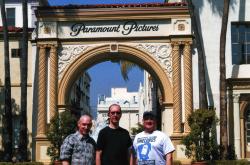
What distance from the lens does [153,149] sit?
29.3ft

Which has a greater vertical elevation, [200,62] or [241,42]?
[241,42]

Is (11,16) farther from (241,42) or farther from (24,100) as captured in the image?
(241,42)

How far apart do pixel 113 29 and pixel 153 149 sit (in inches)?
803

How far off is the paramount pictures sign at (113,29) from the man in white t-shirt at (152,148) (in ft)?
65.7

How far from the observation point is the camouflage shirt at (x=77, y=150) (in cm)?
881

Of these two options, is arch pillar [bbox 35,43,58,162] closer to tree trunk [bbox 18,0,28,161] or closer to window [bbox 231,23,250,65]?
tree trunk [bbox 18,0,28,161]

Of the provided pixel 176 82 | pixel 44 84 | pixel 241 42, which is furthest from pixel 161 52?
pixel 44 84

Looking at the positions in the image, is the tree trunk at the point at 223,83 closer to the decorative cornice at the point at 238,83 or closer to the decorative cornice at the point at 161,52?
the decorative cornice at the point at 238,83

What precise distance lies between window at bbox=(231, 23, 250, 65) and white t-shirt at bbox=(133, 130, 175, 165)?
21392 millimetres

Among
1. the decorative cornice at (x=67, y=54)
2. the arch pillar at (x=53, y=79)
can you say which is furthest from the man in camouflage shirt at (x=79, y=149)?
the decorative cornice at (x=67, y=54)

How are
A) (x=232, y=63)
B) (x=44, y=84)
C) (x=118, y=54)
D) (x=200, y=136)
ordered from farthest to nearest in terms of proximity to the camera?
(x=232, y=63)
(x=118, y=54)
(x=44, y=84)
(x=200, y=136)

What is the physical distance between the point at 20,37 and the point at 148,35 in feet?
21.8

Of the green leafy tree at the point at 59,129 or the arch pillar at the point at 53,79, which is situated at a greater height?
the arch pillar at the point at 53,79

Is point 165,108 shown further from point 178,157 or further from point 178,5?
point 178,5
